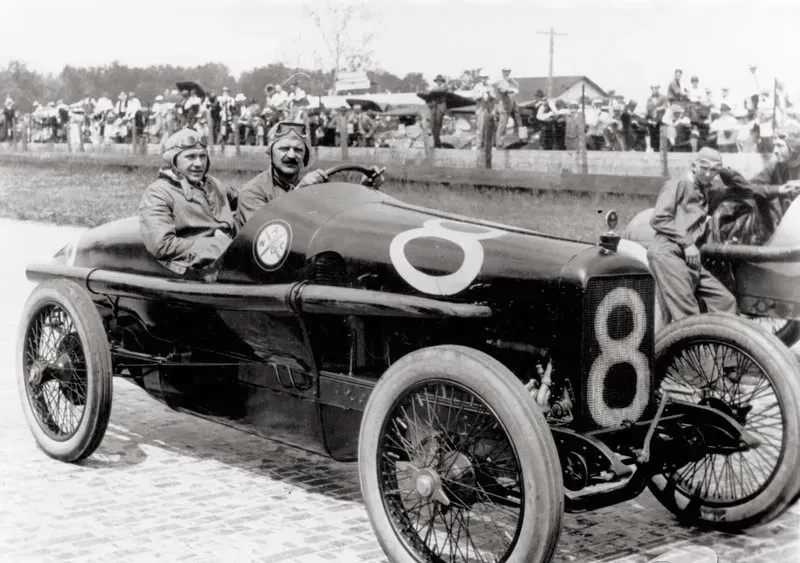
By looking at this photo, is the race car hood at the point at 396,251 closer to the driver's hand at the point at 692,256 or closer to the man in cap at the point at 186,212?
the man in cap at the point at 186,212

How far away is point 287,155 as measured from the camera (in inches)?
220

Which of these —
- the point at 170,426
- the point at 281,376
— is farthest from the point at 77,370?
the point at 281,376

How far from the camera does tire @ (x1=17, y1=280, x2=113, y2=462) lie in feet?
17.2

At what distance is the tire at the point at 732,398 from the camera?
13.9ft

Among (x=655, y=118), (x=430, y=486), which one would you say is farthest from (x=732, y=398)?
(x=655, y=118)

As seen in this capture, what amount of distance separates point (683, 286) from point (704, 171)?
0.90 metres

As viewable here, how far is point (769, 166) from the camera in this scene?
913 centimetres

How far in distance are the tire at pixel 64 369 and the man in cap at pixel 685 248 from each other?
14.0 ft

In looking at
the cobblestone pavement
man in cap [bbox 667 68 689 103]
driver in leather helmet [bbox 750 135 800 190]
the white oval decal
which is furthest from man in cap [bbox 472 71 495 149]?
the white oval decal

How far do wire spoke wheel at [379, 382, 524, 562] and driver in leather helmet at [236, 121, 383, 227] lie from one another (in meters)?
1.76

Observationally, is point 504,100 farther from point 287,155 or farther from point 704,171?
point 287,155

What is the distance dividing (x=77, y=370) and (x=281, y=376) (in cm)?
135

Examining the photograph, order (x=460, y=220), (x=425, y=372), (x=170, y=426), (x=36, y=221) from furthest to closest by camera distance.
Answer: (x=36, y=221), (x=170, y=426), (x=460, y=220), (x=425, y=372)

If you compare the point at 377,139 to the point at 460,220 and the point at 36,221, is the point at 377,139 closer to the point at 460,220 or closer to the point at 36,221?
the point at 36,221
